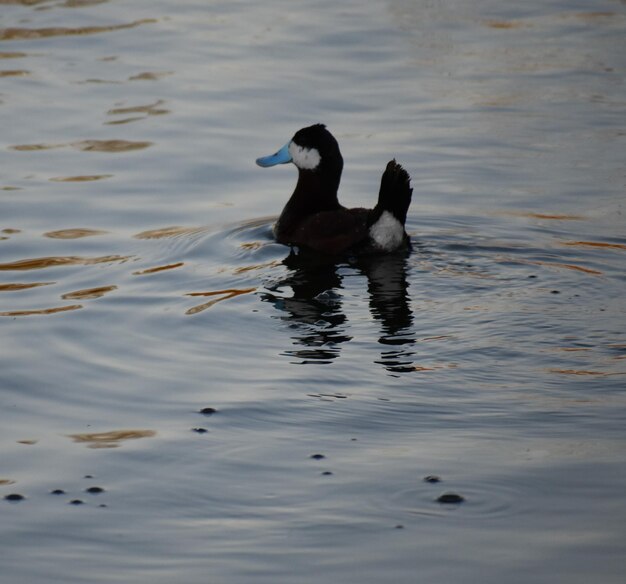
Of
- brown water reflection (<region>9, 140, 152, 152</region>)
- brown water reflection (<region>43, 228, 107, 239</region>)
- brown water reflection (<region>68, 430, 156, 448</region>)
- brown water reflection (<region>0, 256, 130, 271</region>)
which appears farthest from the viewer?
brown water reflection (<region>9, 140, 152, 152</region>)

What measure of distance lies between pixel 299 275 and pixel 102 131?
12.8ft

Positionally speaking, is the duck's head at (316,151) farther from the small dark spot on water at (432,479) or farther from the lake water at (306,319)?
the small dark spot on water at (432,479)

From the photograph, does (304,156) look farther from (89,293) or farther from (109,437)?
(109,437)

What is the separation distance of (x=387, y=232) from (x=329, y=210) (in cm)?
80

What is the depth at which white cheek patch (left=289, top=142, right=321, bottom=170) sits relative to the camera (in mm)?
9008

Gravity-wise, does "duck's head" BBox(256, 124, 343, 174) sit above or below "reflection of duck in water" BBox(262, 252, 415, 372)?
above

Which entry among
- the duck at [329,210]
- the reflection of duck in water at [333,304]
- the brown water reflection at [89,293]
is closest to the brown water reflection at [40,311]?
the brown water reflection at [89,293]

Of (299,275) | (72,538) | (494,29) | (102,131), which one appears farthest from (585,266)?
(494,29)

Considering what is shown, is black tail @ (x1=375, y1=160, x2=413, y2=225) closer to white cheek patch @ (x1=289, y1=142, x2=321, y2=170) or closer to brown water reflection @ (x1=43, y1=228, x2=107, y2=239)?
white cheek patch @ (x1=289, y1=142, x2=321, y2=170)

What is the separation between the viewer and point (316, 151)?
29.6ft

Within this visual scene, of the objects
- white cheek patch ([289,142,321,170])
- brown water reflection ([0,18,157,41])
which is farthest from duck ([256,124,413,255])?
brown water reflection ([0,18,157,41])

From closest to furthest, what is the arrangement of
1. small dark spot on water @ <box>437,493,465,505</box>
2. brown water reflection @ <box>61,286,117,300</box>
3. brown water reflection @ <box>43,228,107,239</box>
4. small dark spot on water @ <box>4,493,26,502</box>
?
small dark spot on water @ <box>437,493,465,505</box>
small dark spot on water @ <box>4,493,26,502</box>
brown water reflection @ <box>61,286,117,300</box>
brown water reflection @ <box>43,228,107,239</box>

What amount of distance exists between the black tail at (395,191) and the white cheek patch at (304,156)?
1002 millimetres

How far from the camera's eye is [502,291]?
7.43 meters
